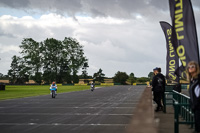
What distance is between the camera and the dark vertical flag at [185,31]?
7.89 m

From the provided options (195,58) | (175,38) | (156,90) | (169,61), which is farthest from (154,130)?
(169,61)

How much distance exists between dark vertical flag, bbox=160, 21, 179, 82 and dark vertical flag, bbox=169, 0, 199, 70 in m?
7.56

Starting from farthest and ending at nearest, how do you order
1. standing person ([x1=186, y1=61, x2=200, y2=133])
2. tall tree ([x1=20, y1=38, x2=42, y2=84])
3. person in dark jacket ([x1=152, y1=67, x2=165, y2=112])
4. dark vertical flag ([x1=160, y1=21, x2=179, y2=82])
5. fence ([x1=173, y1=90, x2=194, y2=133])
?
tall tree ([x1=20, y1=38, x2=42, y2=84])
dark vertical flag ([x1=160, y1=21, x2=179, y2=82])
person in dark jacket ([x1=152, y1=67, x2=165, y2=112])
fence ([x1=173, y1=90, x2=194, y2=133])
standing person ([x1=186, y1=61, x2=200, y2=133])

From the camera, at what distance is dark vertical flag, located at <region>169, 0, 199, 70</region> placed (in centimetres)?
789

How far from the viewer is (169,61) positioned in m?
16.4

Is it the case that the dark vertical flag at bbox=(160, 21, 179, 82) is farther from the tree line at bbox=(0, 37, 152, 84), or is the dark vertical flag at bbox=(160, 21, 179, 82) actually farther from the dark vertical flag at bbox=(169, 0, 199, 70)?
the tree line at bbox=(0, 37, 152, 84)

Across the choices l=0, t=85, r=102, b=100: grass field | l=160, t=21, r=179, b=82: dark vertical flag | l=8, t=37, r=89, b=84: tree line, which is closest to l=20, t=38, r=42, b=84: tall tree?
l=8, t=37, r=89, b=84: tree line

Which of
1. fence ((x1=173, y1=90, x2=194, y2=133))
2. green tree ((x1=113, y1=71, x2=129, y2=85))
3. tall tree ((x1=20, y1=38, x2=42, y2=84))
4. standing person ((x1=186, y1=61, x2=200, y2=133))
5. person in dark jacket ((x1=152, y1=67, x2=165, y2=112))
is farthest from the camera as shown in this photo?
green tree ((x1=113, y1=71, x2=129, y2=85))

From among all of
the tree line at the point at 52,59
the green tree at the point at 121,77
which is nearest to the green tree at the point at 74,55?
the tree line at the point at 52,59

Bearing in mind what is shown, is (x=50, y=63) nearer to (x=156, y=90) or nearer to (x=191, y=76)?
(x=156, y=90)

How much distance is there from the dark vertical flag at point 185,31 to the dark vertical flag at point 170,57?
7.56m

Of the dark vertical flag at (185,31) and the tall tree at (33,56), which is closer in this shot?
the dark vertical flag at (185,31)

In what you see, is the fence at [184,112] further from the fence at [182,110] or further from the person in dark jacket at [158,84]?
the person in dark jacket at [158,84]

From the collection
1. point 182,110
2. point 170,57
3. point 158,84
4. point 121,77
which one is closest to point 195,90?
point 182,110
